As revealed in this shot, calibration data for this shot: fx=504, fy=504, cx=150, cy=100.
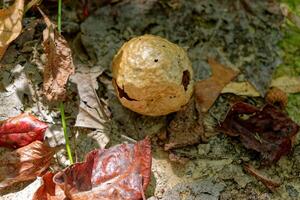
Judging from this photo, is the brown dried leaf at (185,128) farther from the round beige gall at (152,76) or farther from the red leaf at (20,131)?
the red leaf at (20,131)

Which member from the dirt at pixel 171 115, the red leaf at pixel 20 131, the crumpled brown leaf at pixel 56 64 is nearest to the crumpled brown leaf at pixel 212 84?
the dirt at pixel 171 115

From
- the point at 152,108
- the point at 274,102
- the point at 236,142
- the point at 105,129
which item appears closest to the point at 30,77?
the point at 105,129

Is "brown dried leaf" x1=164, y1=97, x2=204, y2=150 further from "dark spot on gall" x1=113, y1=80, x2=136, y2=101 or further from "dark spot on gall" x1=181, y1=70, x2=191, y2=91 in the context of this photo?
"dark spot on gall" x1=113, y1=80, x2=136, y2=101

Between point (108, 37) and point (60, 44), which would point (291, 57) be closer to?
point (108, 37)

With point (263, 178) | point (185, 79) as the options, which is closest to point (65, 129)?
point (185, 79)

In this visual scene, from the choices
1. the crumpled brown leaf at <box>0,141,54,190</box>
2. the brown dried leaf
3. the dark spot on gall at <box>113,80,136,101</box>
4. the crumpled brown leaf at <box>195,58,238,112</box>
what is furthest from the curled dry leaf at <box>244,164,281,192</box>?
the crumpled brown leaf at <box>0,141,54,190</box>

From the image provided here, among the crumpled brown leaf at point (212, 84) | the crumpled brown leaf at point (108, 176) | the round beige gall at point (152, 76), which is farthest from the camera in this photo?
the crumpled brown leaf at point (212, 84)
